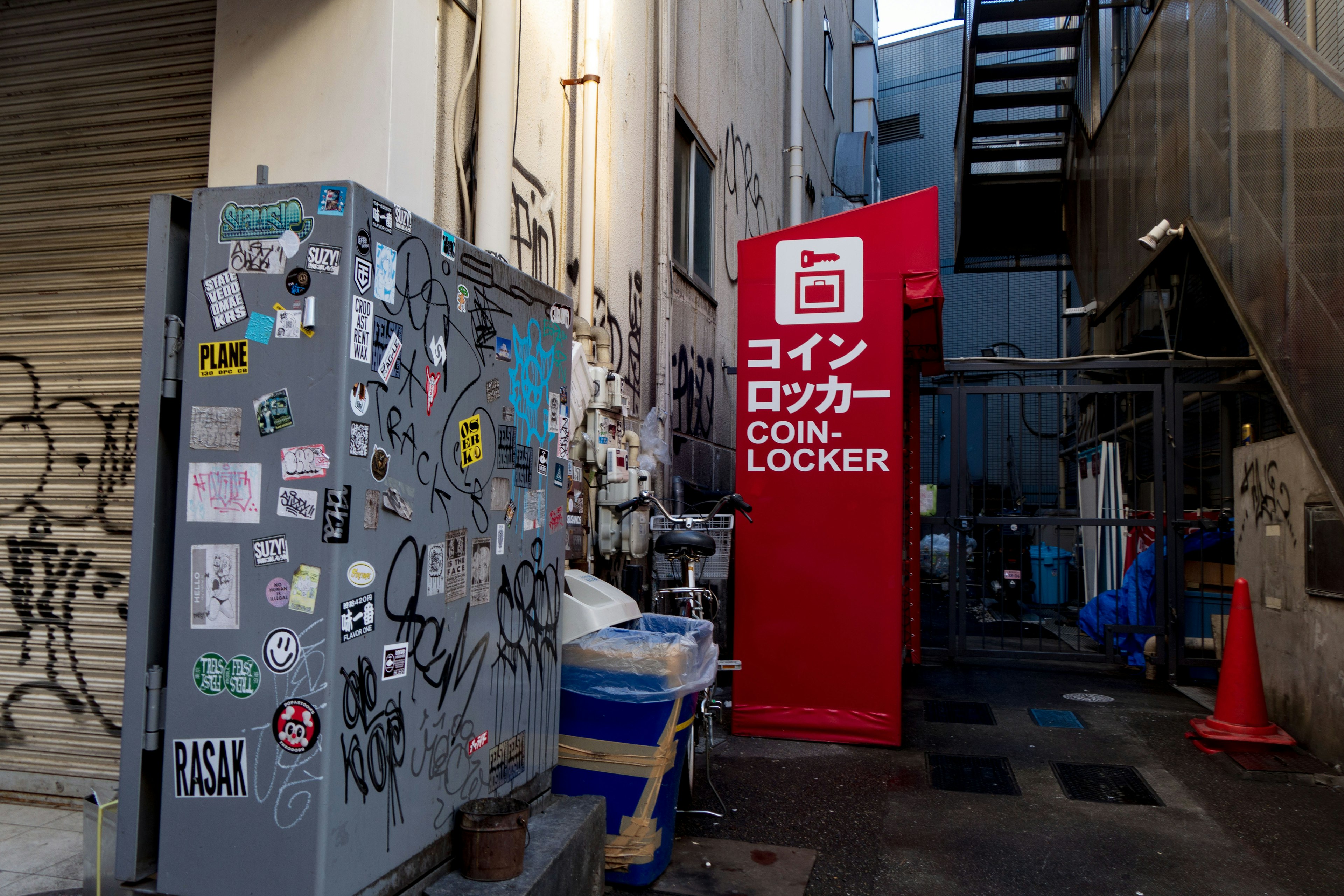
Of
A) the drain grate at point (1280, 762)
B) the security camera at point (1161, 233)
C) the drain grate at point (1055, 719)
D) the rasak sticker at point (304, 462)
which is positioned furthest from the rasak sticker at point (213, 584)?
the security camera at point (1161, 233)

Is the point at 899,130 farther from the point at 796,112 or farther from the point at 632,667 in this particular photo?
the point at 632,667

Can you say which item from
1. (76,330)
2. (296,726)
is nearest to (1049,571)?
(76,330)

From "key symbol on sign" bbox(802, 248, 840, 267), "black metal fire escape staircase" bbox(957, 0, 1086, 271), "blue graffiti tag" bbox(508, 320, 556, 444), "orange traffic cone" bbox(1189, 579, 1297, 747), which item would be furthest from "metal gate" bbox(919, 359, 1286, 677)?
"blue graffiti tag" bbox(508, 320, 556, 444)

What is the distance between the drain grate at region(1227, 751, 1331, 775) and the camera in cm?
512

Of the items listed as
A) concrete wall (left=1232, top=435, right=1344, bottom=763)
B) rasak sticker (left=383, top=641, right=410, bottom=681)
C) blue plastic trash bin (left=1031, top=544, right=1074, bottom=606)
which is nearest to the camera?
rasak sticker (left=383, top=641, right=410, bottom=681)

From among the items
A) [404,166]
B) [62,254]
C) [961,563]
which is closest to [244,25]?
[404,166]

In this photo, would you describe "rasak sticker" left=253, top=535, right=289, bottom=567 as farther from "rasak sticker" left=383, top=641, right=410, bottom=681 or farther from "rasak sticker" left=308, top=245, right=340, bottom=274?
"rasak sticker" left=308, top=245, right=340, bottom=274

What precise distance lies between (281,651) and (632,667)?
5.22 ft

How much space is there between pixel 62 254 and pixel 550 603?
272cm

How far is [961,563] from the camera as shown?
841 cm

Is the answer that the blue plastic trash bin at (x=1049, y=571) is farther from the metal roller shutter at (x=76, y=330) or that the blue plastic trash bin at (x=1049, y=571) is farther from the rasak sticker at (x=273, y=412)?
the rasak sticker at (x=273, y=412)

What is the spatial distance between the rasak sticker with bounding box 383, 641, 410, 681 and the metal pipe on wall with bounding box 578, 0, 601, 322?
10.9 feet

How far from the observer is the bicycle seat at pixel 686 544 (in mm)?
4703

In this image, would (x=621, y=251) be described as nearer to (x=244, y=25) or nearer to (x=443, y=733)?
(x=244, y=25)
